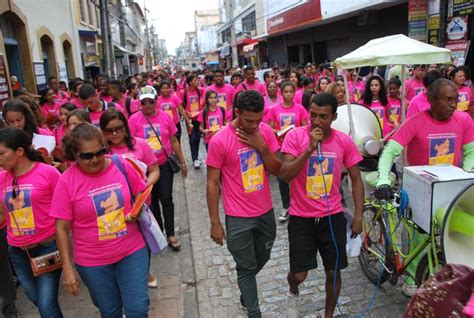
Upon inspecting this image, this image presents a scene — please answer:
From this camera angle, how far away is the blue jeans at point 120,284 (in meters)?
2.84

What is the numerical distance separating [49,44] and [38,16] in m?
1.56

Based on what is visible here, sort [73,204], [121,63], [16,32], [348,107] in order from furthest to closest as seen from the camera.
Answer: [121,63] → [16,32] → [348,107] → [73,204]

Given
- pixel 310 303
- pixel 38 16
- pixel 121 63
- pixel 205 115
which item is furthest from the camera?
pixel 121 63

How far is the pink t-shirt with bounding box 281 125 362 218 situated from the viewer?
10.3ft

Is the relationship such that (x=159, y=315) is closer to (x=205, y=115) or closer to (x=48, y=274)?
(x=48, y=274)

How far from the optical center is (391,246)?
3527 millimetres

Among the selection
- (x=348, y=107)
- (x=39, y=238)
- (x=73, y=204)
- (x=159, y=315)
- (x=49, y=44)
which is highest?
(x=49, y=44)

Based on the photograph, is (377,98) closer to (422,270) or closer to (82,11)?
(422,270)

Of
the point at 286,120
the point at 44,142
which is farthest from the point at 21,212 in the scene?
the point at 286,120

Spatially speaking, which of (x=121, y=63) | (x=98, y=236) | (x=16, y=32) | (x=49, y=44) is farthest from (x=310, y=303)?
(x=121, y=63)

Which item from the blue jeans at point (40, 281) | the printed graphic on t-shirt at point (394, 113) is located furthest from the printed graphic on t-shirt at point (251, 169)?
the printed graphic on t-shirt at point (394, 113)

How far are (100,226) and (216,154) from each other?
0.94m

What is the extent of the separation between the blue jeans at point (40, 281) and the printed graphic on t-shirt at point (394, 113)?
5.13 m

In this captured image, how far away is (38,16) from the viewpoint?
1417 cm
